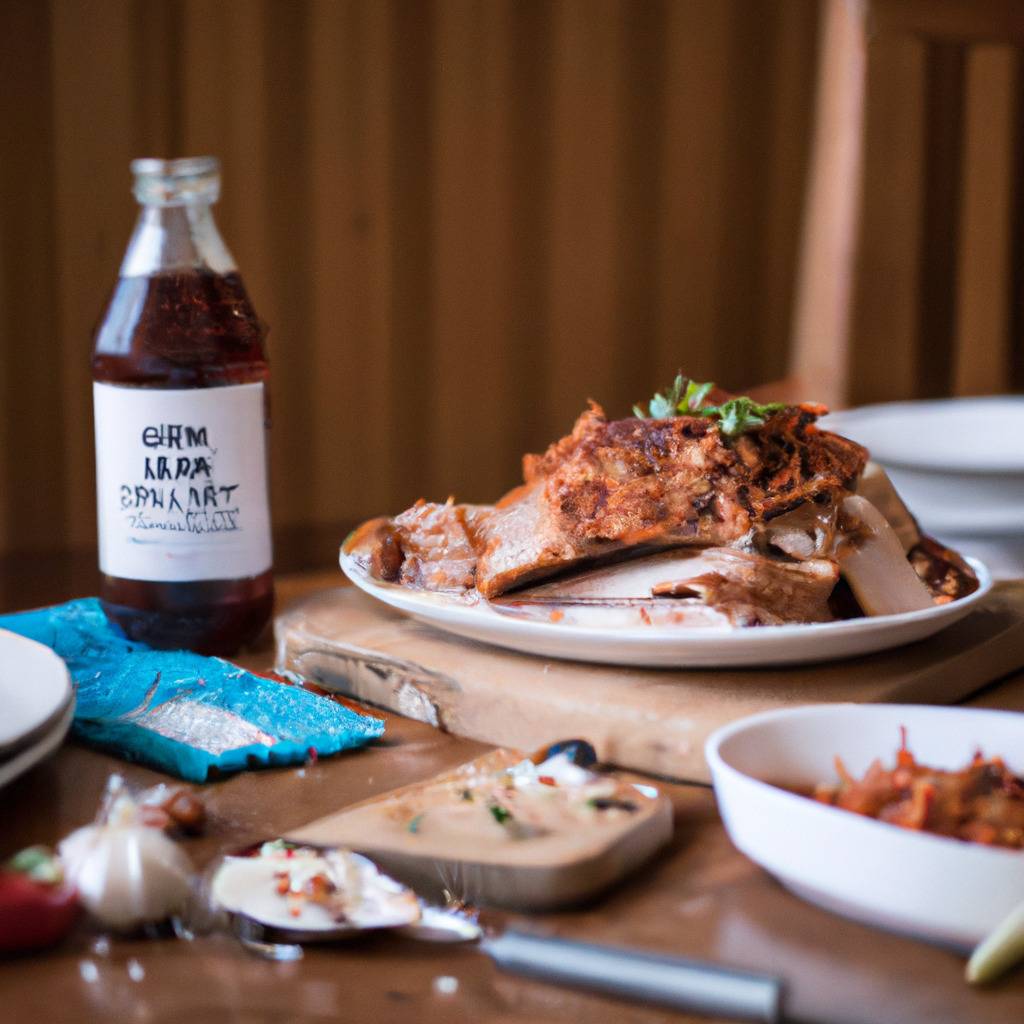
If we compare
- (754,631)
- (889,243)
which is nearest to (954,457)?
(754,631)

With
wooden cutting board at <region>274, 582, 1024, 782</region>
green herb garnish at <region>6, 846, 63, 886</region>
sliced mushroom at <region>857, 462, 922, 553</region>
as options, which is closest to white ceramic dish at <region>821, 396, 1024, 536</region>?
sliced mushroom at <region>857, 462, 922, 553</region>

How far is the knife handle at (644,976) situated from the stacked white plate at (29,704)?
43 centimetres

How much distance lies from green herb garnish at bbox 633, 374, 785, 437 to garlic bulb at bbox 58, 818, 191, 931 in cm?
78

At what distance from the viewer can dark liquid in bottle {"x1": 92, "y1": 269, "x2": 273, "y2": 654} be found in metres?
1.52

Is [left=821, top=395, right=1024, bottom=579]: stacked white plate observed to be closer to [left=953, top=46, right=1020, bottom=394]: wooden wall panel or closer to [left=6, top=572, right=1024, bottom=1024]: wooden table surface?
[left=6, top=572, right=1024, bottom=1024]: wooden table surface

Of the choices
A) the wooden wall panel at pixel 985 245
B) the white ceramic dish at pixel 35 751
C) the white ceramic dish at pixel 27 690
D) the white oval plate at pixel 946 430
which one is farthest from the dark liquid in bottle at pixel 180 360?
the wooden wall panel at pixel 985 245

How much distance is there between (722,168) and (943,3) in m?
1.54

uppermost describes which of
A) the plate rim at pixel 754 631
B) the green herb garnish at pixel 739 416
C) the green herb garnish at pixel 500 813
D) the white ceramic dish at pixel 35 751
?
the green herb garnish at pixel 739 416

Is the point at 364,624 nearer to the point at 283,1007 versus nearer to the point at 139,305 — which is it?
the point at 139,305

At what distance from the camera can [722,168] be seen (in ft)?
16.4

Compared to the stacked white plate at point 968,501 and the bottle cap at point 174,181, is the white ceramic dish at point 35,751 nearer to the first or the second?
the bottle cap at point 174,181

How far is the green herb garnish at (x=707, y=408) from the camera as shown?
1.45 meters

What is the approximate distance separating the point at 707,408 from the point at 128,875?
85 cm

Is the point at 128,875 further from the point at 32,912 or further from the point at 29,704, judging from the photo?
the point at 29,704
